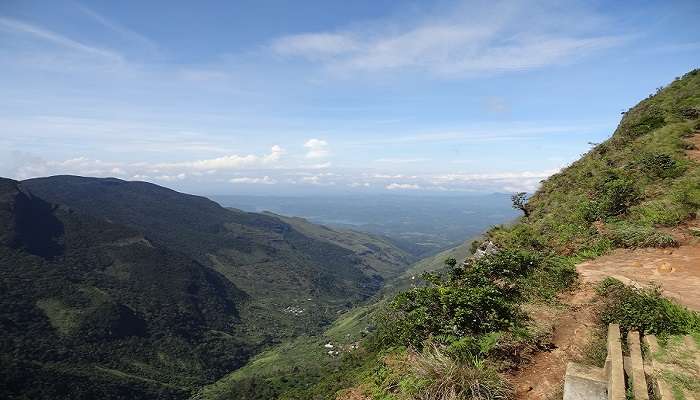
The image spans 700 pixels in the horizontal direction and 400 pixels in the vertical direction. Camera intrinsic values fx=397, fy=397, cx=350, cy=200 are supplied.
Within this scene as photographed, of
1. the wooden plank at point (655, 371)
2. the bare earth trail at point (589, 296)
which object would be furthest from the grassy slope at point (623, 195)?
the wooden plank at point (655, 371)

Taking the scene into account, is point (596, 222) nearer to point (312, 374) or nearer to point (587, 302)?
point (587, 302)

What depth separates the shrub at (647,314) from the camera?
9.50 metres

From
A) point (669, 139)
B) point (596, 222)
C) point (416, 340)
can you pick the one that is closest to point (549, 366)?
point (416, 340)

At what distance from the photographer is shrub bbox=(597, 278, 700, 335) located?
9.50 m

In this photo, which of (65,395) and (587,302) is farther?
(65,395)

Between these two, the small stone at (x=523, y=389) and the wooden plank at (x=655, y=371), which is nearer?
the wooden plank at (x=655, y=371)

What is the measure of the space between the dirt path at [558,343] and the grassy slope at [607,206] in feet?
2.76

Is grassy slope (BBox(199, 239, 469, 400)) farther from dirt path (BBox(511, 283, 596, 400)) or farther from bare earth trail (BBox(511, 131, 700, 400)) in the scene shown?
dirt path (BBox(511, 283, 596, 400))

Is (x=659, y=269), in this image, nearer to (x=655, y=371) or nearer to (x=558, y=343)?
(x=558, y=343)

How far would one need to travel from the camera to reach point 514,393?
866 cm

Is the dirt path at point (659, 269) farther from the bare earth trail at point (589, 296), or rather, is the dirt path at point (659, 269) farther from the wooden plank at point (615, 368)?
the wooden plank at point (615, 368)

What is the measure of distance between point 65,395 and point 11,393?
49.5 feet

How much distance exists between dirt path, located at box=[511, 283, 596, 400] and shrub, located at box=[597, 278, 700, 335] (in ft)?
2.25

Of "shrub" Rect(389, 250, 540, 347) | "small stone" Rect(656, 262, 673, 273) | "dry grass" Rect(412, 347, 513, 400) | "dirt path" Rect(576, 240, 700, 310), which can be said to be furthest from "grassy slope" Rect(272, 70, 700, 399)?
"small stone" Rect(656, 262, 673, 273)
